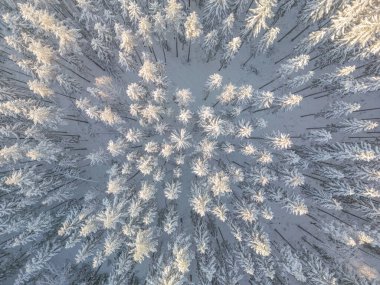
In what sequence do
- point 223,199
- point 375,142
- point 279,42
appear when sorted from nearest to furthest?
point 375,142 < point 223,199 < point 279,42

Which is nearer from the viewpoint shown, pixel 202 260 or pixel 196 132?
pixel 202 260

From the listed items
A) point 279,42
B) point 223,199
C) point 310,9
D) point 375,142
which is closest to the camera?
point 310,9

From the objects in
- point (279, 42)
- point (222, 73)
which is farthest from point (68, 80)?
point (279, 42)

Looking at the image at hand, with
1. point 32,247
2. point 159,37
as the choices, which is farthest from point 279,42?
point 32,247

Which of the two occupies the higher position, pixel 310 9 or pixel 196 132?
pixel 310 9

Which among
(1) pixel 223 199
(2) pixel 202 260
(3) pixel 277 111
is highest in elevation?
(3) pixel 277 111

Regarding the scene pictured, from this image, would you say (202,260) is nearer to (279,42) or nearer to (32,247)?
(32,247)
